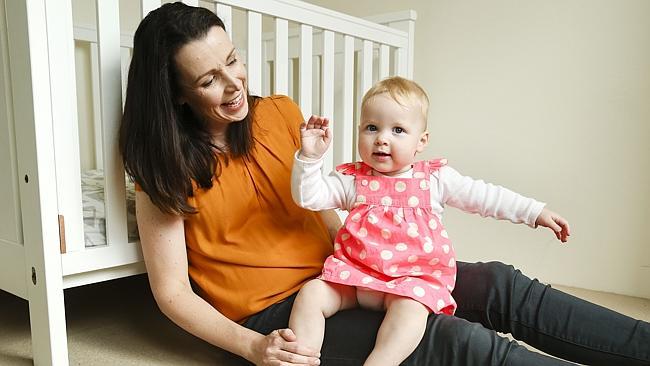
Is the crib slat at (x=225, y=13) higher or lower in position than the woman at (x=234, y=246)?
higher

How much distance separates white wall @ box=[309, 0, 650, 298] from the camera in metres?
1.62

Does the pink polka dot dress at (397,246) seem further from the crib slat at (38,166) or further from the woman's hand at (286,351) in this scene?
the crib slat at (38,166)

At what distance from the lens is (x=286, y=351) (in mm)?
865

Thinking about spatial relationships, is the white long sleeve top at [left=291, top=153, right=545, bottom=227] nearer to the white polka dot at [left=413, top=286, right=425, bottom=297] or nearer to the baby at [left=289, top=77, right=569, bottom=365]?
the baby at [left=289, top=77, right=569, bottom=365]

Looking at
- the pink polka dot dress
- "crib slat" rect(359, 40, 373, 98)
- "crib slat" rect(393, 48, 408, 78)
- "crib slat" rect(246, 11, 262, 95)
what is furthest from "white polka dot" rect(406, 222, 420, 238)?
"crib slat" rect(393, 48, 408, 78)

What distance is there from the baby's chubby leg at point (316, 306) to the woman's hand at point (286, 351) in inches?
0.9

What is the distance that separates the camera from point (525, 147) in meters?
1.79

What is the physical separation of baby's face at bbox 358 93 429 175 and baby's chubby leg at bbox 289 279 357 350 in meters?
0.23

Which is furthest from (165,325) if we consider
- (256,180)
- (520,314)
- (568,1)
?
(568,1)

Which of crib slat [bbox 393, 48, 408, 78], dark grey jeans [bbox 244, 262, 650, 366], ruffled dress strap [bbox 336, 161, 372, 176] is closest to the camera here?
dark grey jeans [bbox 244, 262, 650, 366]

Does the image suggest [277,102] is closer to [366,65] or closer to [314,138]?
[314,138]

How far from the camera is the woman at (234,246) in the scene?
0.90 metres

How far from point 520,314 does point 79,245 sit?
0.78 m

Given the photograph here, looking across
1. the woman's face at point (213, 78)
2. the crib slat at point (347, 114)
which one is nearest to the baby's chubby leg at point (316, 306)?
the woman's face at point (213, 78)
